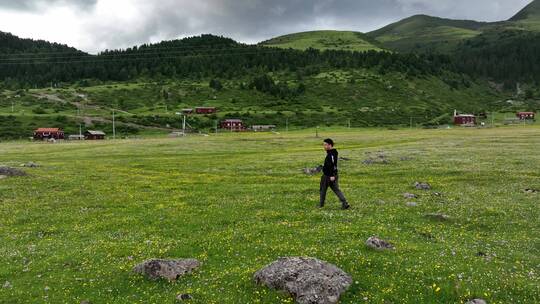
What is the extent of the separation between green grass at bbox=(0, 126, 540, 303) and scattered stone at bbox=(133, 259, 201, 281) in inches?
16.5

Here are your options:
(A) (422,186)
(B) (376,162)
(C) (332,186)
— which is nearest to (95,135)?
(B) (376,162)

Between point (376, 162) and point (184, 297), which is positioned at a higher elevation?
point (376, 162)

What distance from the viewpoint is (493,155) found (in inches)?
2458

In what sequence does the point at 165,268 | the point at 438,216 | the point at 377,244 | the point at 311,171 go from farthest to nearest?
the point at 311,171
the point at 438,216
the point at 377,244
the point at 165,268

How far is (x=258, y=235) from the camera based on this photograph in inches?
906

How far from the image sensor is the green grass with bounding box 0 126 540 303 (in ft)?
52.4

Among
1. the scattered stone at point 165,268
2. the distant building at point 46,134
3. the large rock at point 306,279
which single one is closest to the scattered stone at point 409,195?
the large rock at point 306,279

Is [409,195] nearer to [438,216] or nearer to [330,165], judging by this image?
[438,216]

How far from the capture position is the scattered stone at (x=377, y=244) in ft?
63.5

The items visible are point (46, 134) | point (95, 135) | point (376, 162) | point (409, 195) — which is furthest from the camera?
point (95, 135)

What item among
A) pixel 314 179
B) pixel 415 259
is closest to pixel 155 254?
pixel 415 259

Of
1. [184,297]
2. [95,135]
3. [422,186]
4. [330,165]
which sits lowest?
[184,297]

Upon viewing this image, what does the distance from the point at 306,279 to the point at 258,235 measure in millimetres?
8073

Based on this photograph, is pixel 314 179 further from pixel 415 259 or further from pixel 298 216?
pixel 415 259
